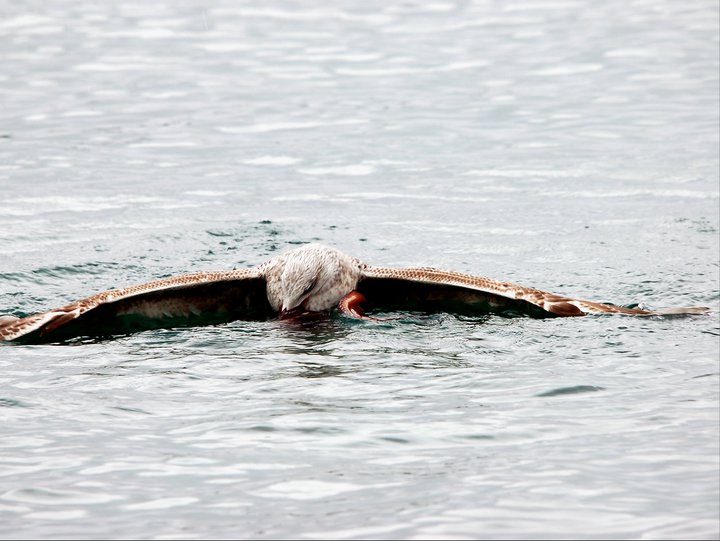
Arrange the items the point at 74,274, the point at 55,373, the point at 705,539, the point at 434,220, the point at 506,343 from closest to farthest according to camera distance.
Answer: the point at 705,539 → the point at 55,373 → the point at 506,343 → the point at 74,274 → the point at 434,220

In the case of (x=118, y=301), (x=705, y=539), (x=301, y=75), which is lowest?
(x=705, y=539)

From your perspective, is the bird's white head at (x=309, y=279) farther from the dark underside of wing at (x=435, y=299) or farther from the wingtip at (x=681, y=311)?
the wingtip at (x=681, y=311)

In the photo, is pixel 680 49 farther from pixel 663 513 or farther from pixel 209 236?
pixel 663 513

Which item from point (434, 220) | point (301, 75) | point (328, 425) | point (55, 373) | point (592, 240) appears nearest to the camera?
point (328, 425)

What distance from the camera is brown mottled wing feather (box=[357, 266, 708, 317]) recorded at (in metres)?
12.6

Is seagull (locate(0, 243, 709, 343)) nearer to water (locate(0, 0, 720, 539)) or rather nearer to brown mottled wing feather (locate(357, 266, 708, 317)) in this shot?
brown mottled wing feather (locate(357, 266, 708, 317))

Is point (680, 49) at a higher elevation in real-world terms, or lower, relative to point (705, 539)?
higher

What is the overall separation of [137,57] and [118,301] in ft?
67.2

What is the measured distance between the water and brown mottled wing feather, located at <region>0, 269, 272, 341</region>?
13.0 inches

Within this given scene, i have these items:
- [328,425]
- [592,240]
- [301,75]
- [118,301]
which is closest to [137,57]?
[301,75]

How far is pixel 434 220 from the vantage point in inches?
734

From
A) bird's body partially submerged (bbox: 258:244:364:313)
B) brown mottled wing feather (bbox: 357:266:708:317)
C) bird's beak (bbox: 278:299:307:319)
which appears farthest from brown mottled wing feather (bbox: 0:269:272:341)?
brown mottled wing feather (bbox: 357:266:708:317)

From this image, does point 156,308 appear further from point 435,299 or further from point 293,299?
point 435,299

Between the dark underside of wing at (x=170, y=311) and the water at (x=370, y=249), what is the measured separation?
1.02 feet
